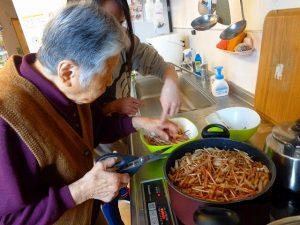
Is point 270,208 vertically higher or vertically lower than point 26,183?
lower

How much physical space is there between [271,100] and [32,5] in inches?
88.0

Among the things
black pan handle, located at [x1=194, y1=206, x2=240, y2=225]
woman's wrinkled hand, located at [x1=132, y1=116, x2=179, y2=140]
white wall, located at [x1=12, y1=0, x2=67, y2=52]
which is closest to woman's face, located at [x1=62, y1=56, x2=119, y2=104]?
woman's wrinkled hand, located at [x1=132, y1=116, x2=179, y2=140]

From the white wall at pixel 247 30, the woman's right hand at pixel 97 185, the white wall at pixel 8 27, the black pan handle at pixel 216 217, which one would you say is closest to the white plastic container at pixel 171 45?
the white wall at pixel 247 30

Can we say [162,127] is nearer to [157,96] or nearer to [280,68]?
[280,68]

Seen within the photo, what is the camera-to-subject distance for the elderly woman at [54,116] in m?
0.55

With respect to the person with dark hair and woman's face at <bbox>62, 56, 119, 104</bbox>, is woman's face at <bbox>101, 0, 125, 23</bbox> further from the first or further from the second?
woman's face at <bbox>62, 56, 119, 104</bbox>

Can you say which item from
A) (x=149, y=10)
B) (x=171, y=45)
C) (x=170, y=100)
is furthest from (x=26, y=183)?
(x=149, y=10)

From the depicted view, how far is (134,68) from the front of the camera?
1.26 metres

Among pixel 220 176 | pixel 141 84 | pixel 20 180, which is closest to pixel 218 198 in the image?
pixel 220 176

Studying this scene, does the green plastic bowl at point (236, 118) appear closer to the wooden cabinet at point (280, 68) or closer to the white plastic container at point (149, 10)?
the wooden cabinet at point (280, 68)

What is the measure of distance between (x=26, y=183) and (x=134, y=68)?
2.68 ft

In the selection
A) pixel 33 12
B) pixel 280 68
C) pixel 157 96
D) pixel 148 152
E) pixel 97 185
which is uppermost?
pixel 33 12

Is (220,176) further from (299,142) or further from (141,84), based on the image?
(141,84)

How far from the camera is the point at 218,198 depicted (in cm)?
54
